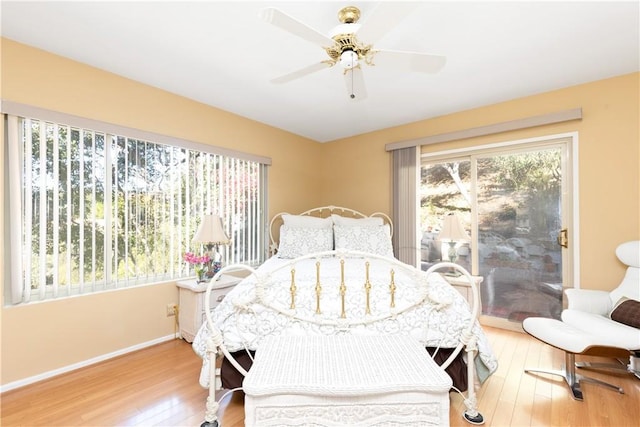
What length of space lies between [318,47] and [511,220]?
8.64 feet

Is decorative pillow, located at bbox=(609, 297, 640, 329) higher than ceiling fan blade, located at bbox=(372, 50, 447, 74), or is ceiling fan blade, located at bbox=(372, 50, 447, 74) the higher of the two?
ceiling fan blade, located at bbox=(372, 50, 447, 74)

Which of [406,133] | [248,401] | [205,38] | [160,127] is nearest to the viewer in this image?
[248,401]

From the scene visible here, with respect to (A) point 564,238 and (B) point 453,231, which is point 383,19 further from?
(A) point 564,238

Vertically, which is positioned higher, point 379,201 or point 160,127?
point 160,127

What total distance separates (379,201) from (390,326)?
2397 millimetres

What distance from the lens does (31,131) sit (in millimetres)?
2115

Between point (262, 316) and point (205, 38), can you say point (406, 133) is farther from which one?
point (262, 316)

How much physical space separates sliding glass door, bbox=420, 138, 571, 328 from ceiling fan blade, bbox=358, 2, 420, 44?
82.1 inches

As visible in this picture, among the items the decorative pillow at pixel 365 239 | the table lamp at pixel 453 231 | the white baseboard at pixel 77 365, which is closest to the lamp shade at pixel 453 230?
the table lamp at pixel 453 231

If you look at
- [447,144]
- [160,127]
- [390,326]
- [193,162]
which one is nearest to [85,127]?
[160,127]

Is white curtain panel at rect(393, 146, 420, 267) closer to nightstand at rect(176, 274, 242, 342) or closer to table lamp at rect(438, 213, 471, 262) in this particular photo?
table lamp at rect(438, 213, 471, 262)

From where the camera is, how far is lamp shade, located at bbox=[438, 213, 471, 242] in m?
2.91

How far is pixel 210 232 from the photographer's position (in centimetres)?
275

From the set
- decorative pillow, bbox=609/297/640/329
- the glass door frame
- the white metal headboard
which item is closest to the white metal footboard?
decorative pillow, bbox=609/297/640/329
